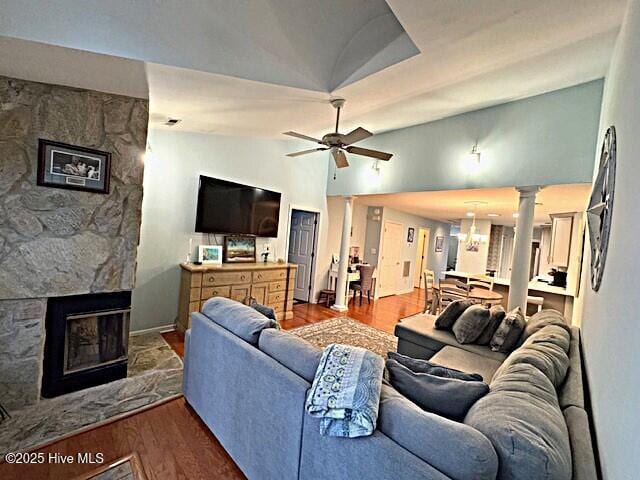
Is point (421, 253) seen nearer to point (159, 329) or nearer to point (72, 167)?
point (159, 329)

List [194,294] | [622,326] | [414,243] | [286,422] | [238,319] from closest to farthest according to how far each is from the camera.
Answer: [622,326]
[286,422]
[238,319]
[194,294]
[414,243]

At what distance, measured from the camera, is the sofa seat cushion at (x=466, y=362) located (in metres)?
2.58

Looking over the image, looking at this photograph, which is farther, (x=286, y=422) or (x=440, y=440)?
(x=286, y=422)

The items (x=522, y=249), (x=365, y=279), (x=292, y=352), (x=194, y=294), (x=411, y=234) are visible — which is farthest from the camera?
(x=411, y=234)

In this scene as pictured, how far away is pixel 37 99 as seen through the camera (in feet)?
7.60

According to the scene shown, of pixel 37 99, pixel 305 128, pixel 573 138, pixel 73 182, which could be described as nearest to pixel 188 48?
pixel 37 99

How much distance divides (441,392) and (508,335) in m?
1.91

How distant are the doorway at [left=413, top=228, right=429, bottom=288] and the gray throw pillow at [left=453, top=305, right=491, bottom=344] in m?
6.64

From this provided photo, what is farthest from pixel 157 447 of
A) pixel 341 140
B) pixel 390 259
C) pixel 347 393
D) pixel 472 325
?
pixel 390 259

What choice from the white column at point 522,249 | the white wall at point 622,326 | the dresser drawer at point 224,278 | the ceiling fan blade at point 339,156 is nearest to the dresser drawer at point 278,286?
the dresser drawer at point 224,278

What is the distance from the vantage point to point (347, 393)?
50.6 inches

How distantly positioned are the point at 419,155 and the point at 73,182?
14.2ft

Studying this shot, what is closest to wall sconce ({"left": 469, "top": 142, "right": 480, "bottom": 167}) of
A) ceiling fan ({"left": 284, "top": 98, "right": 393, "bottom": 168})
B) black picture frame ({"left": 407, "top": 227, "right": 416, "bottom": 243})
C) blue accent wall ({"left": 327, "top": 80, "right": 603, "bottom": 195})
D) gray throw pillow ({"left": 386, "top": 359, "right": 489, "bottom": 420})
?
blue accent wall ({"left": 327, "top": 80, "right": 603, "bottom": 195})

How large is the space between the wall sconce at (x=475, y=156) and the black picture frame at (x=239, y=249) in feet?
11.6
